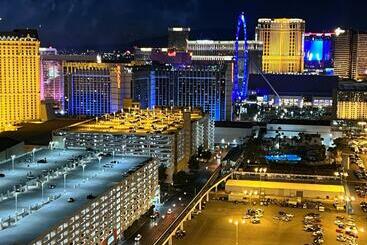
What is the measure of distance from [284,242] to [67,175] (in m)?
6.47

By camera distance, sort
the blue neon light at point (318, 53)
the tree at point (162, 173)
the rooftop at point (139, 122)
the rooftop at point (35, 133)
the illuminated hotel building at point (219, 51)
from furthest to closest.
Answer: the blue neon light at point (318, 53) < the illuminated hotel building at point (219, 51) < the rooftop at point (35, 133) < the rooftop at point (139, 122) < the tree at point (162, 173)

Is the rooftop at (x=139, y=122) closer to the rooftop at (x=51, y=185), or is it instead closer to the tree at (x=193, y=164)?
the tree at (x=193, y=164)

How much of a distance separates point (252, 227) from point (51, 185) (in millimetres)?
6162

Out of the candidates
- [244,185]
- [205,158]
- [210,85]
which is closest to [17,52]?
[210,85]

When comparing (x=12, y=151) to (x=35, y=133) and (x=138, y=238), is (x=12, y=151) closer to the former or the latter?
(x=35, y=133)

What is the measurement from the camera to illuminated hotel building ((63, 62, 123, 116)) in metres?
40.4

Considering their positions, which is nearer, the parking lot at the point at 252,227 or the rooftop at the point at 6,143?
the parking lot at the point at 252,227

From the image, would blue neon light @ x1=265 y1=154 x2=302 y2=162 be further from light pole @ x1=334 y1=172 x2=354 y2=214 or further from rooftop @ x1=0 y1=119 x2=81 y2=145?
rooftop @ x1=0 y1=119 x2=81 y2=145

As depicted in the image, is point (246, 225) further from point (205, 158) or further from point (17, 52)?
point (17, 52)

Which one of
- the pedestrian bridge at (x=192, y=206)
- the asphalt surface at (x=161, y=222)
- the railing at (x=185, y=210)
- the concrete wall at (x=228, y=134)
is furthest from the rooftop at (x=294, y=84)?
the asphalt surface at (x=161, y=222)

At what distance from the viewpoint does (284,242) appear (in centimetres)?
1798

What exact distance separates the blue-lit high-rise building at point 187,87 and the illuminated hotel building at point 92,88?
1.30 m

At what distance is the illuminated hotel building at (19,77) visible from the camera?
3703 centimetres

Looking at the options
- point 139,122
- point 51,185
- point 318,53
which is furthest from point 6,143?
point 318,53
